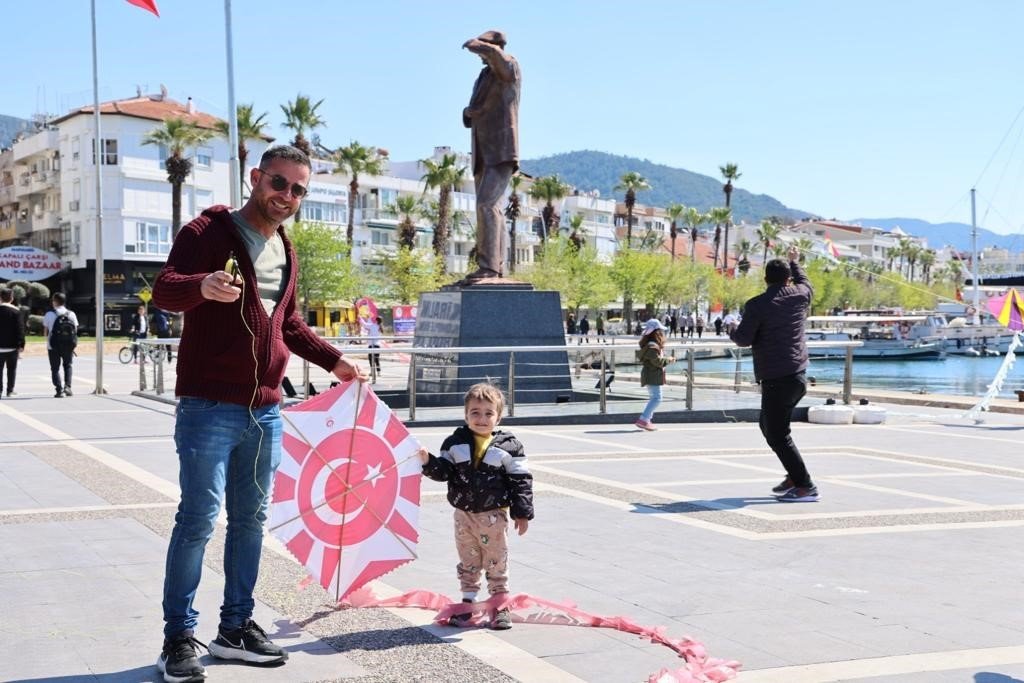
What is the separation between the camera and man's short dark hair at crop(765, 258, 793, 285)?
9.04 m

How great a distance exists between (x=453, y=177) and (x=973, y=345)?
36172 millimetres

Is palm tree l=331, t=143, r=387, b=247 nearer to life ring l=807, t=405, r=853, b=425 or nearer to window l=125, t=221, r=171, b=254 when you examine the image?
window l=125, t=221, r=171, b=254

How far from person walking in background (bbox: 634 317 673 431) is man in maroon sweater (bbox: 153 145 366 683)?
419 inches

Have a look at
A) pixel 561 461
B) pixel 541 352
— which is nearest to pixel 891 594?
pixel 561 461

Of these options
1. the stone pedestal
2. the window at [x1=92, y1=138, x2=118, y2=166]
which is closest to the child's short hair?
the stone pedestal

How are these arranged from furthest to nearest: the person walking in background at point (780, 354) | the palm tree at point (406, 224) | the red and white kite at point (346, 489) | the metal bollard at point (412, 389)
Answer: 1. the palm tree at point (406, 224)
2. the metal bollard at point (412, 389)
3. the person walking in background at point (780, 354)
4. the red and white kite at point (346, 489)

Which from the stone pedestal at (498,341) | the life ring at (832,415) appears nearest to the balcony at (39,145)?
the stone pedestal at (498,341)

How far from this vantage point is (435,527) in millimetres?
7504

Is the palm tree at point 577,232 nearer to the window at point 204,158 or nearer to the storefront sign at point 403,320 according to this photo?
the window at point 204,158

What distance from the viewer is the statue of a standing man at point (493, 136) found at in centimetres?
1664

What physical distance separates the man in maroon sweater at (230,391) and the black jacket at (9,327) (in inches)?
630

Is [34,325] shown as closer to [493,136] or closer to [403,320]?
[403,320]

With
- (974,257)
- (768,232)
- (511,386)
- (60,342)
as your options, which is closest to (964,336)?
(974,257)

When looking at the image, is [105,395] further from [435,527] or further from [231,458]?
[231,458]
